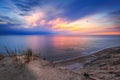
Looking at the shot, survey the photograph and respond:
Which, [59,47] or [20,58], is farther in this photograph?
[59,47]

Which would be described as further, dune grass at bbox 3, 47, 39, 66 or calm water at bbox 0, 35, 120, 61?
calm water at bbox 0, 35, 120, 61

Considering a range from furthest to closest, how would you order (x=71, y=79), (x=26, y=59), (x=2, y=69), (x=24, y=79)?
(x=26, y=59)
(x=2, y=69)
(x=71, y=79)
(x=24, y=79)

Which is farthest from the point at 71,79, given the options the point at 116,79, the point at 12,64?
the point at 12,64

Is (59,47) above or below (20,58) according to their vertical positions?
below

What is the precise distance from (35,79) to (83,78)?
2.01 m

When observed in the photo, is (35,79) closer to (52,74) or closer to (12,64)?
(52,74)

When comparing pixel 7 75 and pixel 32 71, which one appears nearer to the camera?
pixel 7 75

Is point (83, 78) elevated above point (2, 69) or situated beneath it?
situated beneath

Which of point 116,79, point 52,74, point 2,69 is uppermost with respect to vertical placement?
point 2,69

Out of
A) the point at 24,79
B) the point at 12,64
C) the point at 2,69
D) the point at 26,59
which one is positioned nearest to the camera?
the point at 24,79

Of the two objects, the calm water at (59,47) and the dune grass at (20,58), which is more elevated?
the dune grass at (20,58)

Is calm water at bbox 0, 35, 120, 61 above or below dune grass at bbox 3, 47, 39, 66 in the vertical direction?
below

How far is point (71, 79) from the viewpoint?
4355mm

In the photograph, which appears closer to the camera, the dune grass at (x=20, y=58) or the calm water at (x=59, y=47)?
the dune grass at (x=20, y=58)
